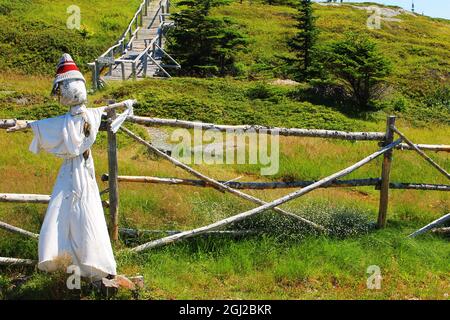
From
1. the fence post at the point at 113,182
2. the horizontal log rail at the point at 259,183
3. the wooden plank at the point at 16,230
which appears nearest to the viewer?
the wooden plank at the point at 16,230

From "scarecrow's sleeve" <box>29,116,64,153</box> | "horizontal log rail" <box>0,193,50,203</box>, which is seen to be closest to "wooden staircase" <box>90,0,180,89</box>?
"horizontal log rail" <box>0,193,50,203</box>

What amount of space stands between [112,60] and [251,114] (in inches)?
269

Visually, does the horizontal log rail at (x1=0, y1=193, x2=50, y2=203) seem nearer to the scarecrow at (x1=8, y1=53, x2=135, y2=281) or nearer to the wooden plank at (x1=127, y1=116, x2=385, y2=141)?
the scarecrow at (x1=8, y1=53, x2=135, y2=281)

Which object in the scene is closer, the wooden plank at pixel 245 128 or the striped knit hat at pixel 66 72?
the striped knit hat at pixel 66 72

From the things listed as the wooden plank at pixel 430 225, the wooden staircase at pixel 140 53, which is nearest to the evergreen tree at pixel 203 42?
the wooden staircase at pixel 140 53

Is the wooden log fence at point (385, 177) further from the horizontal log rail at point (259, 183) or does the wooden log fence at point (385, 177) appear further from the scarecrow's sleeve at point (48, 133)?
the scarecrow's sleeve at point (48, 133)

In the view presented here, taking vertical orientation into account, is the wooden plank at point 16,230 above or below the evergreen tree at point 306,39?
below

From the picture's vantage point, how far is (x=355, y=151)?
12.3 m

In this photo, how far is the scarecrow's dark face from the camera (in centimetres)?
528

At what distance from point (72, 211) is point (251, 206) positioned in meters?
2.77

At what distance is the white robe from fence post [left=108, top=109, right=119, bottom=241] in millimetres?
783

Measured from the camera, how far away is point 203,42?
22094 millimetres

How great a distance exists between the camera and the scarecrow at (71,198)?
5.27 meters
